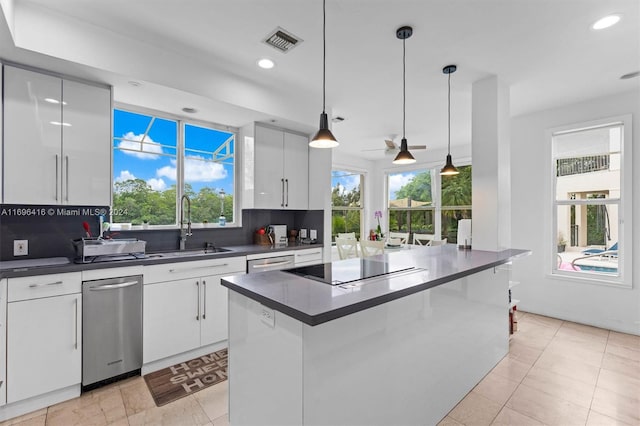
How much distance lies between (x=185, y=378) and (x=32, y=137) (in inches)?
85.2

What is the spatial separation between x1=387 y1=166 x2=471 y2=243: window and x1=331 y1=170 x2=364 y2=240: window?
2.37ft

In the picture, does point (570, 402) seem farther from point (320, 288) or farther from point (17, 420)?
point (17, 420)

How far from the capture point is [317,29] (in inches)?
88.3

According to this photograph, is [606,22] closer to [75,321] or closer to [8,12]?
[8,12]

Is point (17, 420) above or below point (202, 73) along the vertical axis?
below

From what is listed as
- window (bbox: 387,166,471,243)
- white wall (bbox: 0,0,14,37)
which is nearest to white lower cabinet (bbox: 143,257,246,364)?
white wall (bbox: 0,0,14,37)

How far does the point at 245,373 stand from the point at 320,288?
0.64 meters

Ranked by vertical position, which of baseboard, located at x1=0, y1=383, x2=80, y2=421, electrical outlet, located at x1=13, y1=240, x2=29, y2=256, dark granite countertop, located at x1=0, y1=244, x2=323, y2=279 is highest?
electrical outlet, located at x1=13, y1=240, x2=29, y2=256

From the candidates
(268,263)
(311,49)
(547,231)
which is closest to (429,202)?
(547,231)

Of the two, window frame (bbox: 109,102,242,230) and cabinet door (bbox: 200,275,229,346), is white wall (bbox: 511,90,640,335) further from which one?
cabinet door (bbox: 200,275,229,346)

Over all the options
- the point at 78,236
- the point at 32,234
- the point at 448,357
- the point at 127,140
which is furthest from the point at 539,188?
the point at 32,234

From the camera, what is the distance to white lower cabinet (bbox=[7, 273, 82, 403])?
1953mm

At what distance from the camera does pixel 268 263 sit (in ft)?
10.8

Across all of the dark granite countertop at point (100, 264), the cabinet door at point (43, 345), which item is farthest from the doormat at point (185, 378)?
the dark granite countertop at point (100, 264)
